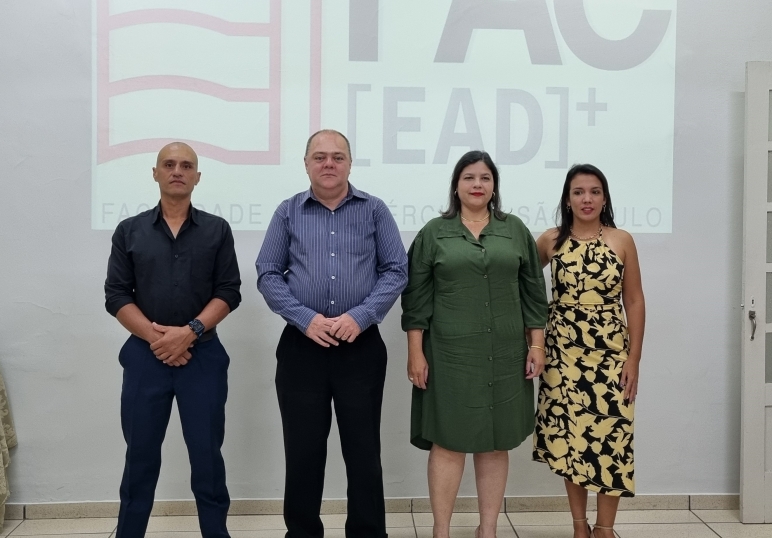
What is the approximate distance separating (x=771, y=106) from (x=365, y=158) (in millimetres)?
1941

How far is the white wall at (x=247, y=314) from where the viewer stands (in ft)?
10.2

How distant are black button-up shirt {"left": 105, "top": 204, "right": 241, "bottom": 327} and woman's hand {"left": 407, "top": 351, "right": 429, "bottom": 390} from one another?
0.76 meters

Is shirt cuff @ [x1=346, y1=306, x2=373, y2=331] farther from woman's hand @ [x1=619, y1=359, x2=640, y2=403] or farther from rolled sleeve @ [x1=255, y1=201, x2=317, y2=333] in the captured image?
woman's hand @ [x1=619, y1=359, x2=640, y2=403]

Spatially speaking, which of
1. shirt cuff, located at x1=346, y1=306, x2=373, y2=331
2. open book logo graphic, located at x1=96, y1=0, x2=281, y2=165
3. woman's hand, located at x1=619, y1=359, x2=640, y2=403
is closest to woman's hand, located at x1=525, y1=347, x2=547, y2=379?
woman's hand, located at x1=619, y1=359, x2=640, y2=403

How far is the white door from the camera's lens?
312 centimetres

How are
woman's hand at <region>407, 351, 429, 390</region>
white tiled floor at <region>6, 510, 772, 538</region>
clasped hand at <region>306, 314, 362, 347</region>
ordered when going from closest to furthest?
clasped hand at <region>306, 314, 362, 347</region>
woman's hand at <region>407, 351, 429, 390</region>
white tiled floor at <region>6, 510, 772, 538</region>

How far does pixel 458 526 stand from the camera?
314 cm

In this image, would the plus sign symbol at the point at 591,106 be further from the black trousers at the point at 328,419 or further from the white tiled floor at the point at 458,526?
the white tiled floor at the point at 458,526

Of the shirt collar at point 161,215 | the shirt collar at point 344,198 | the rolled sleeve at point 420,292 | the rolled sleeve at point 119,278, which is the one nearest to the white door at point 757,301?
the rolled sleeve at point 420,292

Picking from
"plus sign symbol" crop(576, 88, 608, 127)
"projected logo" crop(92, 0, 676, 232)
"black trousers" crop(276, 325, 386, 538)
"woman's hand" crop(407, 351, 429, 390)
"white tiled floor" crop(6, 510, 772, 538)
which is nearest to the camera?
"black trousers" crop(276, 325, 386, 538)

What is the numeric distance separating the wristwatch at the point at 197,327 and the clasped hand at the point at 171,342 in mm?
13

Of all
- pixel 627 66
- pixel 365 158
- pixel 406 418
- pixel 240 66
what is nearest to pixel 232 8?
pixel 240 66

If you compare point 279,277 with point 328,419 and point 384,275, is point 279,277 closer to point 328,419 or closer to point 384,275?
point 384,275

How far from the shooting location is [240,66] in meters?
3.16
